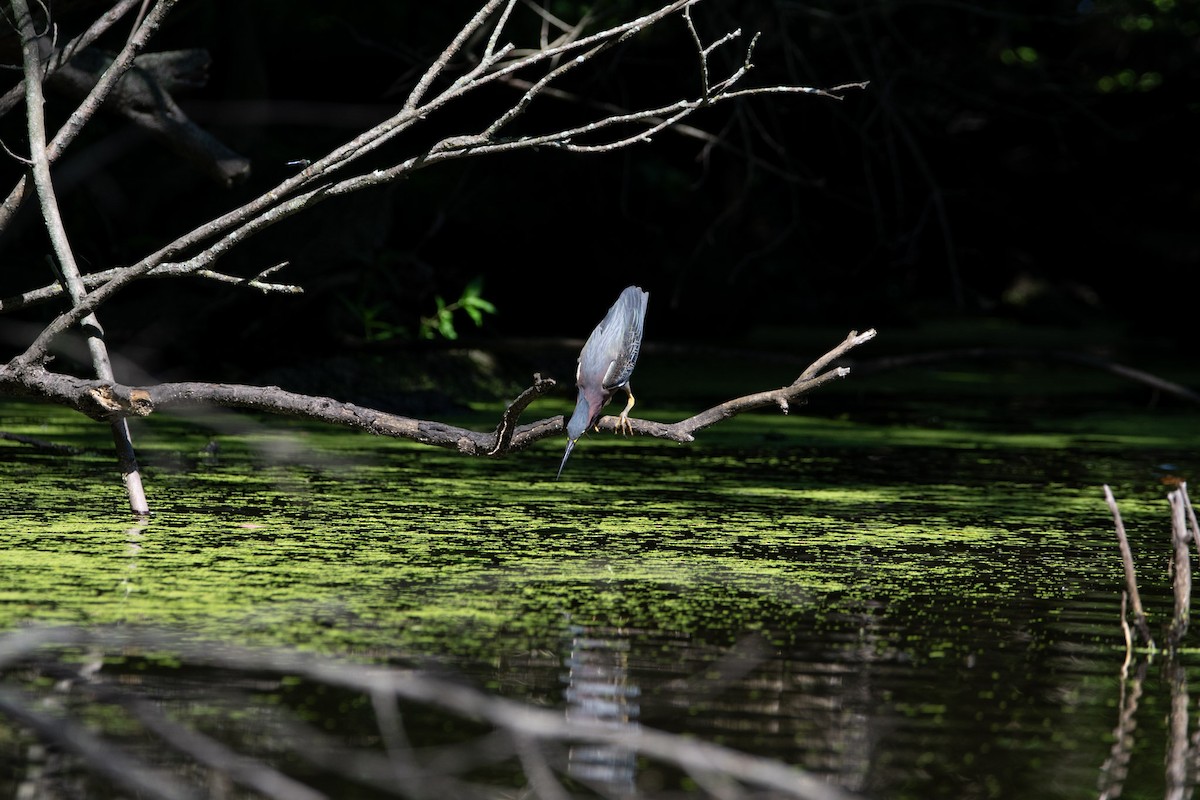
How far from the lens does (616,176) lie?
873cm

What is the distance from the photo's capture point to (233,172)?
5.30 meters

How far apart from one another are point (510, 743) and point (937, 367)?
850 centimetres

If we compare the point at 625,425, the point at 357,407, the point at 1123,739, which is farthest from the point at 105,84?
the point at 1123,739

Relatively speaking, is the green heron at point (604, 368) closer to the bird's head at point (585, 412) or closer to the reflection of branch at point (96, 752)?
the bird's head at point (585, 412)

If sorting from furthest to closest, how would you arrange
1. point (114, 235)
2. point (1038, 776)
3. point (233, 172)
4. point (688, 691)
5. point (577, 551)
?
point (114, 235)
point (233, 172)
point (577, 551)
point (688, 691)
point (1038, 776)

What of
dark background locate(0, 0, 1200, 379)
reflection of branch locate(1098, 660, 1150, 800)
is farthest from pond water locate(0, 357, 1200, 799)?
dark background locate(0, 0, 1200, 379)

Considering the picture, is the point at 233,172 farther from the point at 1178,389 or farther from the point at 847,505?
the point at 1178,389

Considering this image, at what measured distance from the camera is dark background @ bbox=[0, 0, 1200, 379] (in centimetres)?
690

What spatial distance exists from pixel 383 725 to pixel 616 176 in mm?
6640

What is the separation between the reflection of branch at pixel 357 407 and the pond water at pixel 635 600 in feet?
0.96

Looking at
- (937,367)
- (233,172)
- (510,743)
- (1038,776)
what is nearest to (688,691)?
(510,743)

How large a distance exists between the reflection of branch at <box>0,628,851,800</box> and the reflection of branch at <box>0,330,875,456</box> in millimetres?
636

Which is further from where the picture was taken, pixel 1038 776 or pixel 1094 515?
pixel 1094 515

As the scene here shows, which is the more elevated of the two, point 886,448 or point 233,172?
point 233,172
